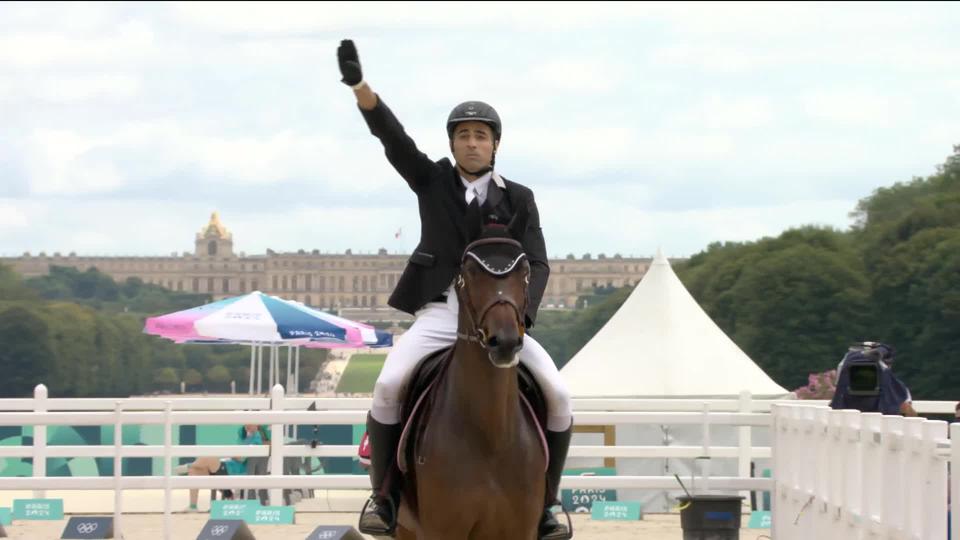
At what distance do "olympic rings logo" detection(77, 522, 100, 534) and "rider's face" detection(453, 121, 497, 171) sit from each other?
30.3 feet

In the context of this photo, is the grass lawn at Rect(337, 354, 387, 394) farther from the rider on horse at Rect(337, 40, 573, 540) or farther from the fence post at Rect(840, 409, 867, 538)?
the rider on horse at Rect(337, 40, 573, 540)

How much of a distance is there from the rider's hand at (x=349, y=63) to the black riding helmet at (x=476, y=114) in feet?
1.54

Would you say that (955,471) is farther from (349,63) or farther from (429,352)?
(349,63)

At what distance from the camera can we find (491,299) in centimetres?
738

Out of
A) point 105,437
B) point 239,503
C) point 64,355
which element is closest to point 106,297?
point 64,355

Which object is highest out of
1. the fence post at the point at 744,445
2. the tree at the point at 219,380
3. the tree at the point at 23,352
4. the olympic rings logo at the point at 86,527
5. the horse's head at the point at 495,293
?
the horse's head at the point at 495,293

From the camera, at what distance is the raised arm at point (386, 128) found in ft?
27.3

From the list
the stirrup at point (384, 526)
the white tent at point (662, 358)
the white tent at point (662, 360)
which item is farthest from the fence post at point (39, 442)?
the stirrup at point (384, 526)

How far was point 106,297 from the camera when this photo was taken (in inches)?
7480

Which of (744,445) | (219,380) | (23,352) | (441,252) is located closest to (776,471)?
(744,445)

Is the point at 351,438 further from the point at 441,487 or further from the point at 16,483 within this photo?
the point at 441,487

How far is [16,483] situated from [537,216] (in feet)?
30.9

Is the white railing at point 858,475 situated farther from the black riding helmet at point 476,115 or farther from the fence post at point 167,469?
the fence post at point 167,469

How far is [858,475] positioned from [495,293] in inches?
218
